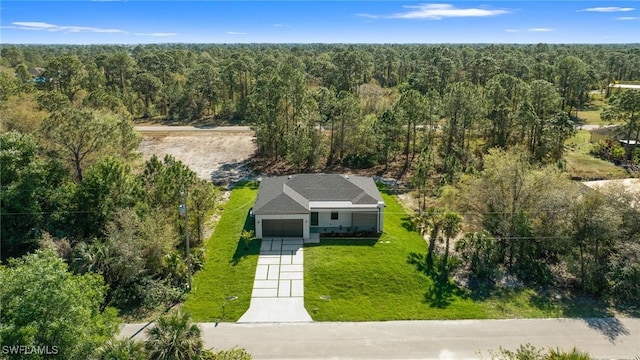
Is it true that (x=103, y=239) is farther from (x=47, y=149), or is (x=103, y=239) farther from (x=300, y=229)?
(x=300, y=229)

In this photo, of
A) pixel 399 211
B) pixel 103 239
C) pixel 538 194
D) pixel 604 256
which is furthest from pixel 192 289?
pixel 604 256

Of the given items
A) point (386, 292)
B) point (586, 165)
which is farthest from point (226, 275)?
point (586, 165)

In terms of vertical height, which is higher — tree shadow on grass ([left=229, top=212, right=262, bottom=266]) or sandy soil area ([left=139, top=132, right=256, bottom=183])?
sandy soil area ([left=139, top=132, right=256, bottom=183])

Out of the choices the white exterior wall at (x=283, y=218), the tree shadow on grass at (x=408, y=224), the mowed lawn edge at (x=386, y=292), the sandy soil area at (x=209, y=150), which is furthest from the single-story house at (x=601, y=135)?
the sandy soil area at (x=209, y=150)

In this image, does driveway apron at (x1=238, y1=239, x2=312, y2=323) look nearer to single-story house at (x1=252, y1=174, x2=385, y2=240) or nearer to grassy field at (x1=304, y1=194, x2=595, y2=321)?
grassy field at (x1=304, y1=194, x2=595, y2=321)

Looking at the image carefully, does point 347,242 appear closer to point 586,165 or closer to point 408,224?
point 408,224

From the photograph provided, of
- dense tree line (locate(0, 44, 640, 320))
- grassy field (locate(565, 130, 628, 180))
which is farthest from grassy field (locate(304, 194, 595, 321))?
grassy field (locate(565, 130, 628, 180))
